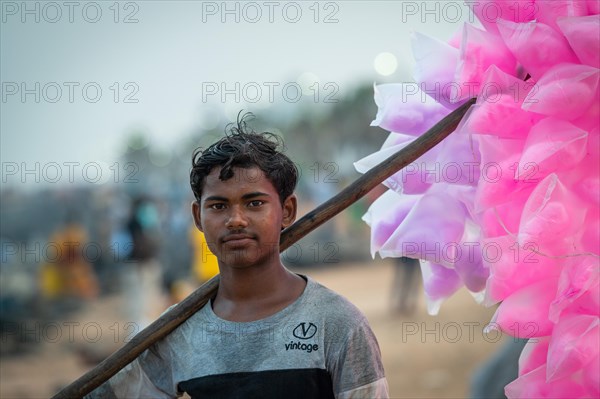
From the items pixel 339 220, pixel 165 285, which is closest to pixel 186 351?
pixel 165 285

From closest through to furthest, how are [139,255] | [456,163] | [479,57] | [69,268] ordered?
[479,57]
[456,163]
[139,255]
[69,268]

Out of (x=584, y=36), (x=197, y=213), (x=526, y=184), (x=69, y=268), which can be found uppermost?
(x=584, y=36)

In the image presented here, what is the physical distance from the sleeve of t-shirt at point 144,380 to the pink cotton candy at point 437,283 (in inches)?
30.7

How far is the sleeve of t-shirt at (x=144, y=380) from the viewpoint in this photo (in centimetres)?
233

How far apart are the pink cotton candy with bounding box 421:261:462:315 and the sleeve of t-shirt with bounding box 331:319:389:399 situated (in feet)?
1.49

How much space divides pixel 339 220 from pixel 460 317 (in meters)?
8.99

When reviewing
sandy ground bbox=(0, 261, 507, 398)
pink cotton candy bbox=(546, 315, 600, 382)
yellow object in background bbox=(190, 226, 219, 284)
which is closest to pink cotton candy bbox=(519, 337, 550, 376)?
pink cotton candy bbox=(546, 315, 600, 382)

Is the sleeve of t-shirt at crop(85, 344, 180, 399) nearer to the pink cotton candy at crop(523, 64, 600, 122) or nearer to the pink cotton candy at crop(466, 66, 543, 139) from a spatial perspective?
the pink cotton candy at crop(466, 66, 543, 139)

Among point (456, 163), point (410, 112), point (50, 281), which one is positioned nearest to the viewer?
point (456, 163)

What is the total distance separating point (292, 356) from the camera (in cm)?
211

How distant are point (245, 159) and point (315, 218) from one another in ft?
0.88

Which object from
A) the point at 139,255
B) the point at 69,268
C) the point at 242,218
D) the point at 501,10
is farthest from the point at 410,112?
the point at 69,268

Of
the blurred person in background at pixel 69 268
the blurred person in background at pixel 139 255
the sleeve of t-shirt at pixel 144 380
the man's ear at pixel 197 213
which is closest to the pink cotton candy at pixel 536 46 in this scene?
the man's ear at pixel 197 213

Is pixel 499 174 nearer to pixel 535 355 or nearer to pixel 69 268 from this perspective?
pixel 535 355
